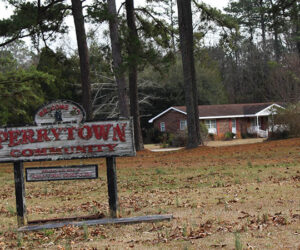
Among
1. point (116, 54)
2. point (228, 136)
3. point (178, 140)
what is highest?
point (116, 54)

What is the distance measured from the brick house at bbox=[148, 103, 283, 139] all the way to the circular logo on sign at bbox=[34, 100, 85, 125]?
4087 centimetres

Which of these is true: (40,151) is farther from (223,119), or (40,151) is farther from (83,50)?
(223,119)

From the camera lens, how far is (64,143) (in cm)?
928

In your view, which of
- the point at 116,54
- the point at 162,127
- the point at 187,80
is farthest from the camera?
the point at 162,127

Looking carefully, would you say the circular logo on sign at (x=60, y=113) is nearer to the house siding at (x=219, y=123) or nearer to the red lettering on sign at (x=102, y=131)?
the red lettering on sign at (x=102, y=131)

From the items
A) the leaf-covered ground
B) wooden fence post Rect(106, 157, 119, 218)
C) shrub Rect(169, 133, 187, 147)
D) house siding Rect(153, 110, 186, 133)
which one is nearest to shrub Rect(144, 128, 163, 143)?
house siding Rect(153, 110, 186, 133)

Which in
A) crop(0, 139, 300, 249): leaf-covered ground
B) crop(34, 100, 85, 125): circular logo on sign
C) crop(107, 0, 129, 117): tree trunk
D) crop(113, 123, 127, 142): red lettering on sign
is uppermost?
crop(107, 0, 129, 117): tree trunk

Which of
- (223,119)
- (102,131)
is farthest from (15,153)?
(223,119)

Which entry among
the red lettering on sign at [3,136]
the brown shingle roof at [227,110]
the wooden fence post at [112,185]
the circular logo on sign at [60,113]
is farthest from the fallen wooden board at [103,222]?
the brown shingle roof at [227,110]

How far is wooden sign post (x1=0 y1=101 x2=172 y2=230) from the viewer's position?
925 cm

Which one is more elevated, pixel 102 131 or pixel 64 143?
pixel 102 131

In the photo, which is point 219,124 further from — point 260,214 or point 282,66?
point 260,214

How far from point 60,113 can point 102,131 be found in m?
0.85

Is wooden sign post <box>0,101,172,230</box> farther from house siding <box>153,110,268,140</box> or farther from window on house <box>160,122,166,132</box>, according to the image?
window on house <box>160,122,166,132</box>
